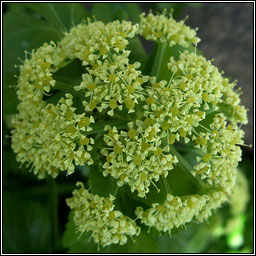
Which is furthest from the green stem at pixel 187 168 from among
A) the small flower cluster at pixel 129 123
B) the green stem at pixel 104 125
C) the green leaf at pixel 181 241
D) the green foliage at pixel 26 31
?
the green foliage at pixel 26 31

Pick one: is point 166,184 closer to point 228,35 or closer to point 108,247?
point 108,247

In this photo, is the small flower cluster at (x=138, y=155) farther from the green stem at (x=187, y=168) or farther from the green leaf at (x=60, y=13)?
the green leaf at (x=60, y=13)

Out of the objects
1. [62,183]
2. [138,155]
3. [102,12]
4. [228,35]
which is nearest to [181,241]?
[62,183]

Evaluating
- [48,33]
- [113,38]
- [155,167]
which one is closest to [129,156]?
[155,167]

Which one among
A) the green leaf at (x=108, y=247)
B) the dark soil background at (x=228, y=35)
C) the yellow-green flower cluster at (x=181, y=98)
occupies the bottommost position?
the green leaf at (x=108, y=247)

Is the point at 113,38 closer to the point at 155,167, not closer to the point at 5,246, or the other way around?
the point at 155,167

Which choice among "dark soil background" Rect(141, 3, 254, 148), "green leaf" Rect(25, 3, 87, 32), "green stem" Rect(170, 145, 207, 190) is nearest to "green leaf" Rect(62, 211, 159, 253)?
"green stem" Rect(170, 145, 207, 190)

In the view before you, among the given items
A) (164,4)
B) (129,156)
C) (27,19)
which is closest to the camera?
(129,156)
